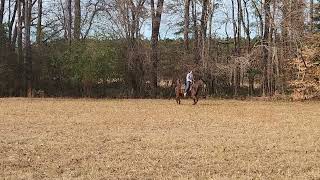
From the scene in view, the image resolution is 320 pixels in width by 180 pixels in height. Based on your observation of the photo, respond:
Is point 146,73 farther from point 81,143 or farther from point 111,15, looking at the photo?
point 81,143

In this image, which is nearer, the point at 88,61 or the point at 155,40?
the point at 88,61

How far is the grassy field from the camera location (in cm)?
765

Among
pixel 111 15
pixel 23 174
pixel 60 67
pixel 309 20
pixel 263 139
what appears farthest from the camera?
pixel 111 15

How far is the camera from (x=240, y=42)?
36.1 metres

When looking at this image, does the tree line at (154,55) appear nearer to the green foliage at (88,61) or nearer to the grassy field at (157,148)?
the green foliage at (88,61)

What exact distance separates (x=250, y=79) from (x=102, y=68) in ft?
33.0

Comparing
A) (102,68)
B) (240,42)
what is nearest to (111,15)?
(102,68)

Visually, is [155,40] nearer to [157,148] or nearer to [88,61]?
[88,61]

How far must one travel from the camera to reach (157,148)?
9.93m

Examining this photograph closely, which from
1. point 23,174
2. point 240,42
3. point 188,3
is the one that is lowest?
point 23,174

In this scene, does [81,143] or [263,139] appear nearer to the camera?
[81,143]

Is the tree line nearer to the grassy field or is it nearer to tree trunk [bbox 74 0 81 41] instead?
tree trunk [bbox 74 0 81 41]

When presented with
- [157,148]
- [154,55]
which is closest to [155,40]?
[154,55]

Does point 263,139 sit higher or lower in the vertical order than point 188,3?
lower
